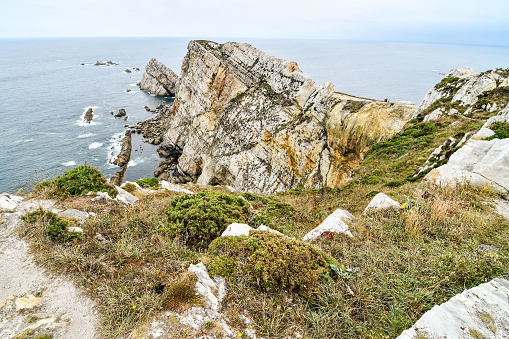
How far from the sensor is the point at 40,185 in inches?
520

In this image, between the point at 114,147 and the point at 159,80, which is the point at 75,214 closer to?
the point at 114,147

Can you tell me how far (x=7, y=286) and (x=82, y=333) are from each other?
3.18 meters

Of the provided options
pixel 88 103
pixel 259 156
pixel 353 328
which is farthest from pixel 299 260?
pixel 88 103

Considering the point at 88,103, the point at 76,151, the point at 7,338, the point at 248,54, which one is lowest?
the point at 76,151

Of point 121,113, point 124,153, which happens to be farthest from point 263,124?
point 121,113

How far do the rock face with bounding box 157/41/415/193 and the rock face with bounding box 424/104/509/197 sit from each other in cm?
1438

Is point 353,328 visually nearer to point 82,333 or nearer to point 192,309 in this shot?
point 192,309

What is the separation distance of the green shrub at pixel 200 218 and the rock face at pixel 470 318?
6258mm

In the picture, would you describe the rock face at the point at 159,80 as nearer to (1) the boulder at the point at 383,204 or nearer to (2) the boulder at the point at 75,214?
(2) the boulder at the point at 75,214

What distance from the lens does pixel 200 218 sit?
914cm

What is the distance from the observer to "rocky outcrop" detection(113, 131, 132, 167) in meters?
50.9

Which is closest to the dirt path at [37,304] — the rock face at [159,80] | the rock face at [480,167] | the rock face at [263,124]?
the rock face at [480,167]

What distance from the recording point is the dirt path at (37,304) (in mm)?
5055

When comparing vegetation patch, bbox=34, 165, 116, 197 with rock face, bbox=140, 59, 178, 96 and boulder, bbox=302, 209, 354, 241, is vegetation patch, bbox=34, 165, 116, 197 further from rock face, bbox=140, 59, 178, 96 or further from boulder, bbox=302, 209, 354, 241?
rock face, bbox=140, 59, 178, 96
